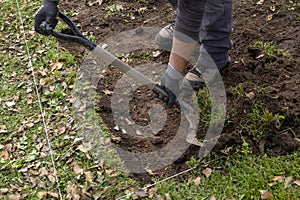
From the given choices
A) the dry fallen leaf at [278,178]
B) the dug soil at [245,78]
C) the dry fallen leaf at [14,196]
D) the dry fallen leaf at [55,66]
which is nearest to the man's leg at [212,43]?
the dug soil at [245,78]

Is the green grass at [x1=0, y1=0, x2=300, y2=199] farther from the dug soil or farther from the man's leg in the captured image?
the man's leg

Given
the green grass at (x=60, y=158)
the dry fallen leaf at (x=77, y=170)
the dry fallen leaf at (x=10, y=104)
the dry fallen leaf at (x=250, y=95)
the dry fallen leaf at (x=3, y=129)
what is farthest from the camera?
the dry fallen leaf at (x=10, y=104)

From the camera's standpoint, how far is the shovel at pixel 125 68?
2572 mm

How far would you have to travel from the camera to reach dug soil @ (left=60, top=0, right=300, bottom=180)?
2686mm

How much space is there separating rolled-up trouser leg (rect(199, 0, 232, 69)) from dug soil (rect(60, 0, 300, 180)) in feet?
0.60

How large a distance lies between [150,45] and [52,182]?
67.7 inches

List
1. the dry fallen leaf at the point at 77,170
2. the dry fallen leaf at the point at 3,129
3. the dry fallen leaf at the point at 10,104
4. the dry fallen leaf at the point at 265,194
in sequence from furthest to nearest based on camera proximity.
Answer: the dry fallen leaf at the point at 10,104 → the dry fallen leaf at the point at 3,129 → the dry fallen leaf at the point at 77,170 → the dry fallen leaf at the point at 265,194

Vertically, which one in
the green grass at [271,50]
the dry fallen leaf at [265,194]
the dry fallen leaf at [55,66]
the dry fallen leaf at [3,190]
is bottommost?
the dry fallen leaf at [3,190]

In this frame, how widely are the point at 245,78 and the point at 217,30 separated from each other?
1.46 feet

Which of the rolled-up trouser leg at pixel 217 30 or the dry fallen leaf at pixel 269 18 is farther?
the dry fallen leaf at pixel 269 18

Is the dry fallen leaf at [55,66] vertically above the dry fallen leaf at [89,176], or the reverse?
the dry fallen leaf at [55,66]

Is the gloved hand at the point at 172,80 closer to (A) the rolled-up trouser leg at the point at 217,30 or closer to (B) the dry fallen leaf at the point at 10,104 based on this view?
(A) the rolled-up trouser leg at the point at 217,30

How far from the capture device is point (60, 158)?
2.93m

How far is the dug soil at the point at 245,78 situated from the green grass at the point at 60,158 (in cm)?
9
